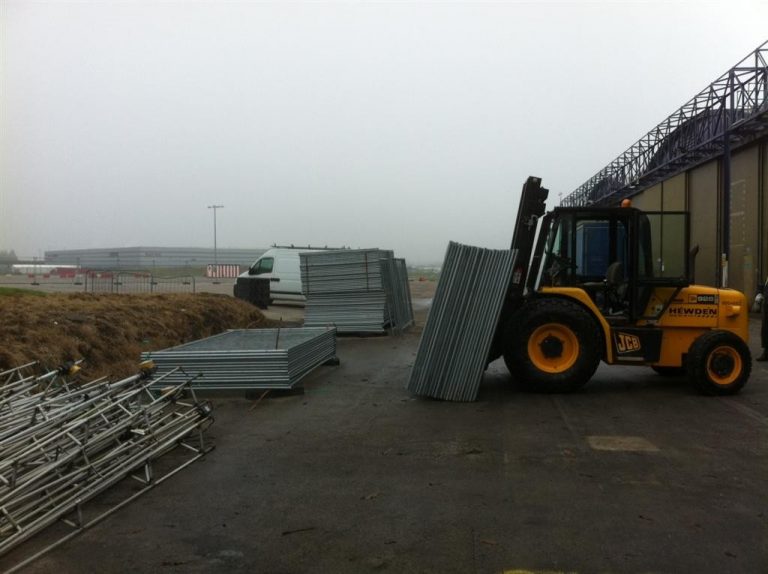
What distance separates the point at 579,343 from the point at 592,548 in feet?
15.3

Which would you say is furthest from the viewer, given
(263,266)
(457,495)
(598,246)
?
(263,266)

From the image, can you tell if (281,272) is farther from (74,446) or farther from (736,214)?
(74,446)

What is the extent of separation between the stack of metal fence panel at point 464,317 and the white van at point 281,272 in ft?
51.6

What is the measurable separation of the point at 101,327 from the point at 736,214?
836 inches

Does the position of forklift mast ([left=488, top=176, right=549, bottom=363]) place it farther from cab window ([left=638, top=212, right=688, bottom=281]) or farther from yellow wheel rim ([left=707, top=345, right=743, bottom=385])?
yellow wheel rim ([left=707, top=345, right=743, bottom=385])

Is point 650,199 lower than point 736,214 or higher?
higher

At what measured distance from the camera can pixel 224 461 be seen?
19.3 ft

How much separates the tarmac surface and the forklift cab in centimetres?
151

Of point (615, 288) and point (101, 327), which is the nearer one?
point (615, 288)

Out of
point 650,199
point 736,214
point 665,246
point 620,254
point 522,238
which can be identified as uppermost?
point 650,199

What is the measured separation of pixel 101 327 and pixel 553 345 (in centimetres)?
742

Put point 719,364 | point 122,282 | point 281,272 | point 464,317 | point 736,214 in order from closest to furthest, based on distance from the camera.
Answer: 1. point 464,317
2. point 719,364
3. point 736,214
4. point 281,272
5. point 122,282

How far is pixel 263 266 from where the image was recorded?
24250 millimetres

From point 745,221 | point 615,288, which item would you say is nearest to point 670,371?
point 615,288
